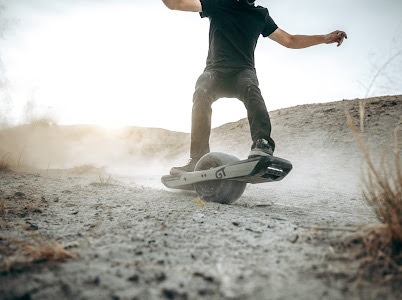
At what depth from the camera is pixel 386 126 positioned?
1138 centimetres

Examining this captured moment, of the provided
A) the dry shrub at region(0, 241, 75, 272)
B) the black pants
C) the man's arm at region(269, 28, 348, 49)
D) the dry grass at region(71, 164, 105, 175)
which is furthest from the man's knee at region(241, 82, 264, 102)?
the dry grass at region(71, 164, 105, 175)

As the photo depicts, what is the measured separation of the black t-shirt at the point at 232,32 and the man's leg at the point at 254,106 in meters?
0.21

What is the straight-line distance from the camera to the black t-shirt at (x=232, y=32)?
Answer: 2848 millimetres

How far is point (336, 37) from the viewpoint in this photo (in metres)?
2.98

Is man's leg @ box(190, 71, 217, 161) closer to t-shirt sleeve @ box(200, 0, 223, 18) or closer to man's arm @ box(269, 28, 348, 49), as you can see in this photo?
t-shirt sleeve @ box(200, 0, 223, 18)

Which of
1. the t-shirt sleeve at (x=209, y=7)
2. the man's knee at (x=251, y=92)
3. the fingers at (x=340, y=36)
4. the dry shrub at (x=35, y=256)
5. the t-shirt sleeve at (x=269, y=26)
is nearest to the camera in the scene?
the dry shrub at (x=35, y=256)

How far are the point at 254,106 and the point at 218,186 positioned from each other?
2.70 feet

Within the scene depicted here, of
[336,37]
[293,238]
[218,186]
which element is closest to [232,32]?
[336,37]

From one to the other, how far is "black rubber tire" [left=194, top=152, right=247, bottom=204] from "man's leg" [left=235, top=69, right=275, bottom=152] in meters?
0.35

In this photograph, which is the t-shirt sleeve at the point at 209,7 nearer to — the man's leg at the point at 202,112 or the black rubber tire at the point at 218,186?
the man's leg at the point at 202,112

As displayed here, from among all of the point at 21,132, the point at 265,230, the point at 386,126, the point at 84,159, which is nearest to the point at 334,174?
the point at 386,126

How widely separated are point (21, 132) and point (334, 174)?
18341 mm

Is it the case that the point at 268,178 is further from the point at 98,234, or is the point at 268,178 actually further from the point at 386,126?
the point at 386,126

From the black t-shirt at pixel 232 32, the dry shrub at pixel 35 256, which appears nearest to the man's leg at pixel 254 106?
the black t-shirt at pixel 232 32
